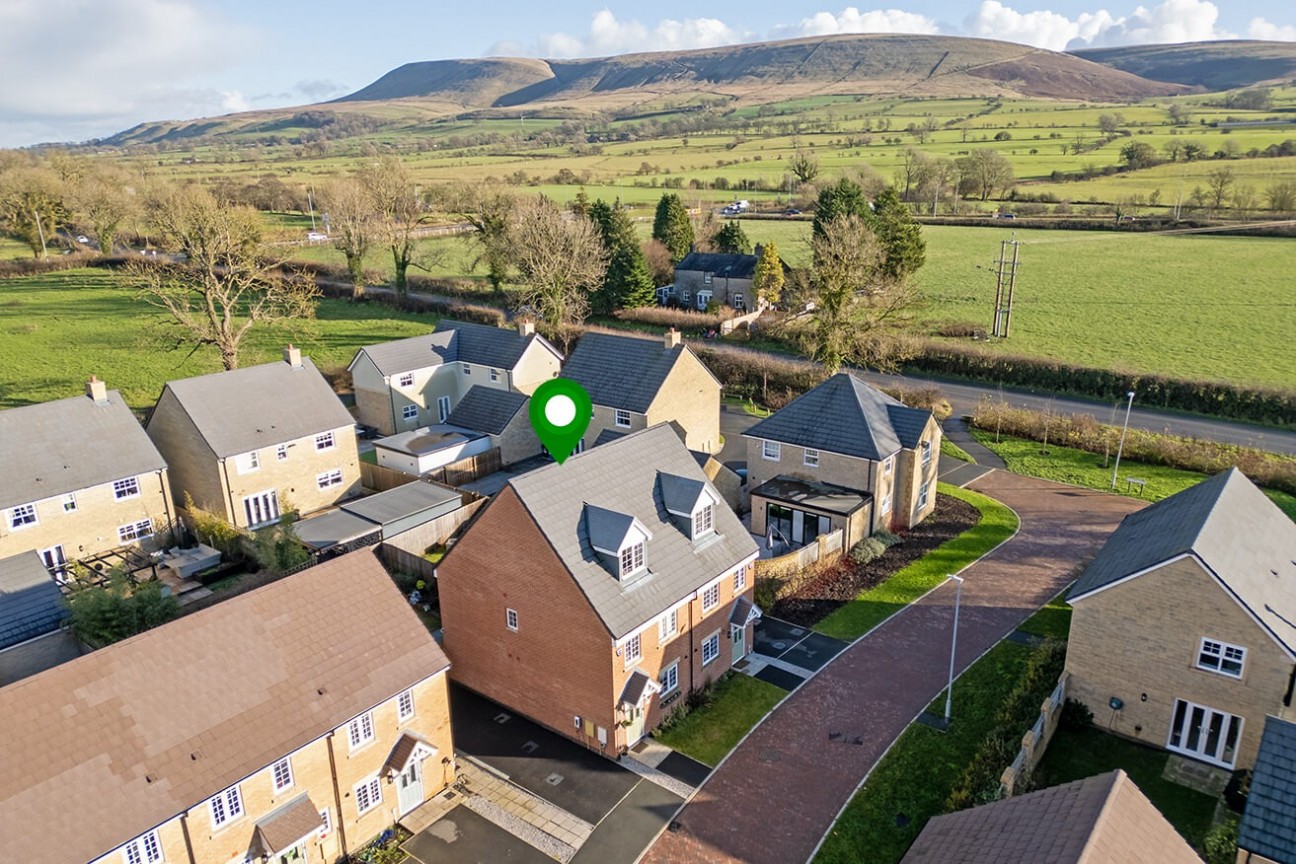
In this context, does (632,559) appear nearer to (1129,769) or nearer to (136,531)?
(1129,769)

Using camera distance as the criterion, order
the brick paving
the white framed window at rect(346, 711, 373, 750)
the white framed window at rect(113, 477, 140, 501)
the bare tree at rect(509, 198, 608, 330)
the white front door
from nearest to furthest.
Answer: the white framed window at rect(346, 711, 373, 750)
the brick paving
the white front door
the white framed window at rect(113, 477, 140, 501)
the bare tree at rect(509, 198, 608, 330)

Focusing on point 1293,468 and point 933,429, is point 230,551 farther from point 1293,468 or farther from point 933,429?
point 1293,468

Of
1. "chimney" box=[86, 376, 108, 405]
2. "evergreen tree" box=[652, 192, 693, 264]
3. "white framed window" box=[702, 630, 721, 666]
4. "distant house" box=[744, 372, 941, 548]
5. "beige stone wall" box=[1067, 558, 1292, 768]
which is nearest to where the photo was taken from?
"beige stone wall" box=[1067, 558, 1292, 768]

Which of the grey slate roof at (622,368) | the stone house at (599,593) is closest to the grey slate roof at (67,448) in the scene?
the stone house at (599,593)

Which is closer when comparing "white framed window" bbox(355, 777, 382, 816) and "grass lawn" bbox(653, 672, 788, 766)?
"white framed window" bbox(355, 777, 382, 816)

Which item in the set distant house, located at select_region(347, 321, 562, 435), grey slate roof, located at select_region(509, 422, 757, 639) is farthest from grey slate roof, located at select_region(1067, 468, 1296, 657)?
distant house, located at select_region(347, 321, 562, 435)

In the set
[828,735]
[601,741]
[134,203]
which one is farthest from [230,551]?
[134,203]

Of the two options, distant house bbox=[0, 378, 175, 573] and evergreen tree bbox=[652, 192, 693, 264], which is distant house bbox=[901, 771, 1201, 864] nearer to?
distant house bbox=[0, 378, 175, 573]
